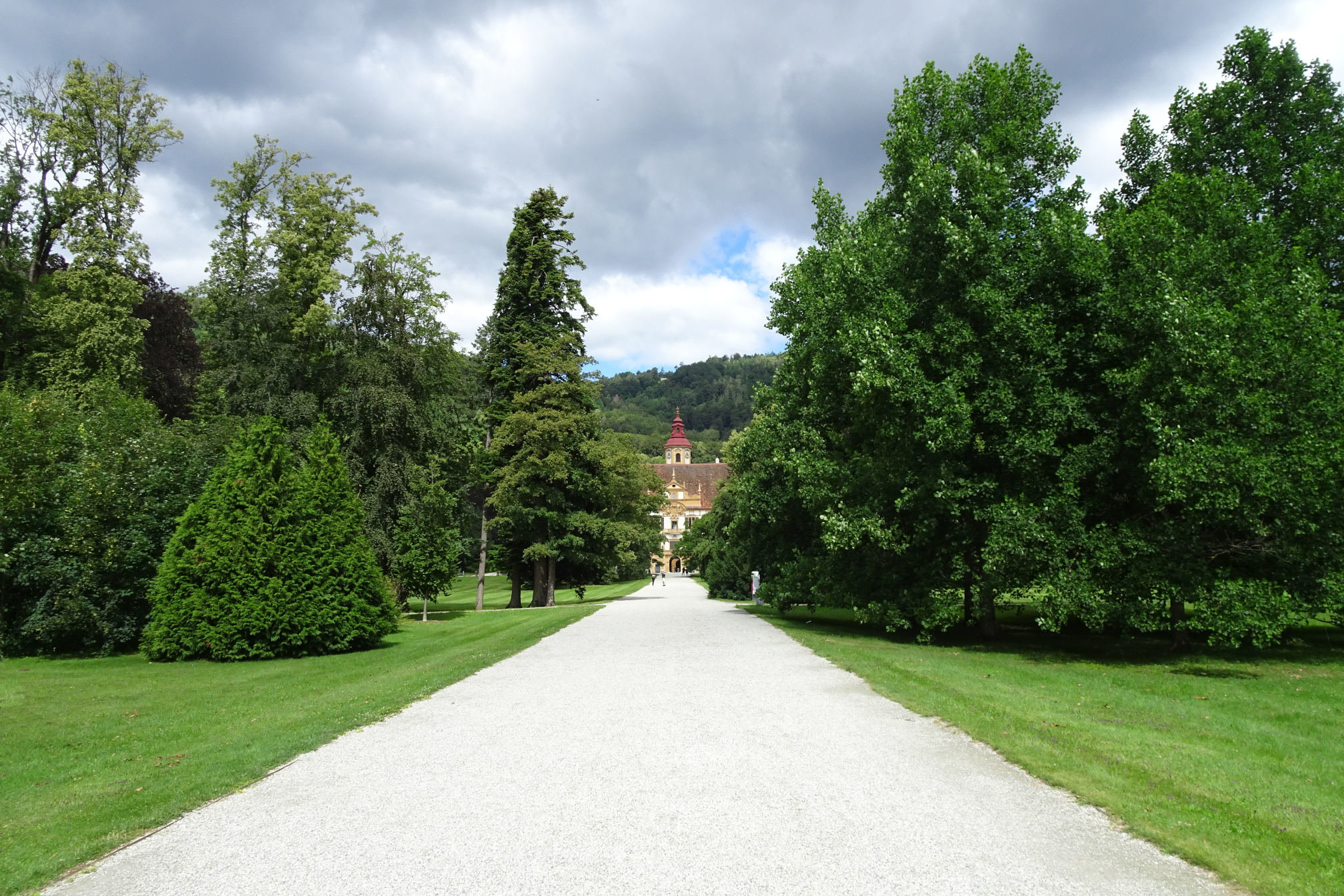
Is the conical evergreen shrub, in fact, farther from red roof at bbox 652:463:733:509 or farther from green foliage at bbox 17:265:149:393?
red roof at bbox 652:463:733:509

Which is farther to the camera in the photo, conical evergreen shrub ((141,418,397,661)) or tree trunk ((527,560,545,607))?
tree trunk ((527,560,545,607))

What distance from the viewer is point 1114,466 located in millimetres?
14484

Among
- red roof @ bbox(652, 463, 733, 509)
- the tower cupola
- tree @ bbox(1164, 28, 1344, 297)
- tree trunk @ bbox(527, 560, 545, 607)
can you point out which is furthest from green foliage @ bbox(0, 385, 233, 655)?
the tower cupola

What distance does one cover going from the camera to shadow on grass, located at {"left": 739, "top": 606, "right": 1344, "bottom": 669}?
46.7 feet

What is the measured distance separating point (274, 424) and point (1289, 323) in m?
19.0

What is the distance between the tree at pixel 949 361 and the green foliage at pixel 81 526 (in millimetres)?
14312

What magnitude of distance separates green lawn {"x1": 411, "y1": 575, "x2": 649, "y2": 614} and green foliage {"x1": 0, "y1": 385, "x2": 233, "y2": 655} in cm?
1035

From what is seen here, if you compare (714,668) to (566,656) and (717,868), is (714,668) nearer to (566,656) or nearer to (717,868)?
(566,656)

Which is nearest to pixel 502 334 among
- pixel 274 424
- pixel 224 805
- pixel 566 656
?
pixel 274 424

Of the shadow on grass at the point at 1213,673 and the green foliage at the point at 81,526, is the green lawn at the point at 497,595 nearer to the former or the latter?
the green foliage at the point at 81,526

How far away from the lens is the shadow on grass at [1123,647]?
46.7 feet

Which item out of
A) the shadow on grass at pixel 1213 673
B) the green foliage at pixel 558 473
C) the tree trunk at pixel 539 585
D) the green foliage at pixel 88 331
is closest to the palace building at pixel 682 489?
the tree trunk at pixel 539 585

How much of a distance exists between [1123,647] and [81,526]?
21831 millimetres

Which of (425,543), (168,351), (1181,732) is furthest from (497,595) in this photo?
(1181,732)
